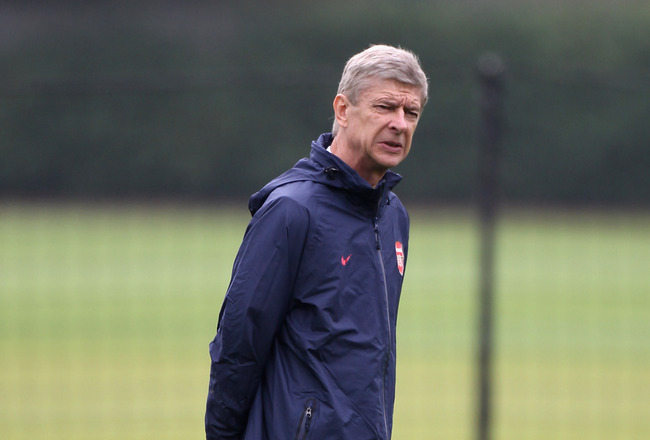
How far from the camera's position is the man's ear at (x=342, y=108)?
2641 millimetres

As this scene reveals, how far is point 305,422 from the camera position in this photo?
2453mm

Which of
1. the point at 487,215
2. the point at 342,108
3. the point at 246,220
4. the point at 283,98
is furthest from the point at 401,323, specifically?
the point at 342,108

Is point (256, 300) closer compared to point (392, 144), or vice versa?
point (256, 300)

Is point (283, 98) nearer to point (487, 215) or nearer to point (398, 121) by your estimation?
point (487, 215)

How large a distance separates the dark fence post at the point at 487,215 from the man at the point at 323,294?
84.2 inches

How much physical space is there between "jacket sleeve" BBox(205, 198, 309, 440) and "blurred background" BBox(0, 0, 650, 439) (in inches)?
95.9

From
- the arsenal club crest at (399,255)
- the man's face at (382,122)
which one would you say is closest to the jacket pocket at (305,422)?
the arsenal club crest at (399,255)

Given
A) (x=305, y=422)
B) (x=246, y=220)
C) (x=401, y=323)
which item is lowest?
(x=305, y=422)

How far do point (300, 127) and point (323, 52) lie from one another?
12.4 m

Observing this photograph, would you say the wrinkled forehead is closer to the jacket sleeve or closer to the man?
the man

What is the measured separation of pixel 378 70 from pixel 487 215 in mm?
2337

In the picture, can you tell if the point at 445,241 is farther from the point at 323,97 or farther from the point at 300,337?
the point at 300,337

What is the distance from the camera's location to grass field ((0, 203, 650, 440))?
607 centimetres

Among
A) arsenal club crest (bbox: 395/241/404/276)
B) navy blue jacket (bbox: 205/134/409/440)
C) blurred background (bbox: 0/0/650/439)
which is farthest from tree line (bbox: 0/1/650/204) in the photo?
navy blue jacket (bbox: 205/134/409/440)
